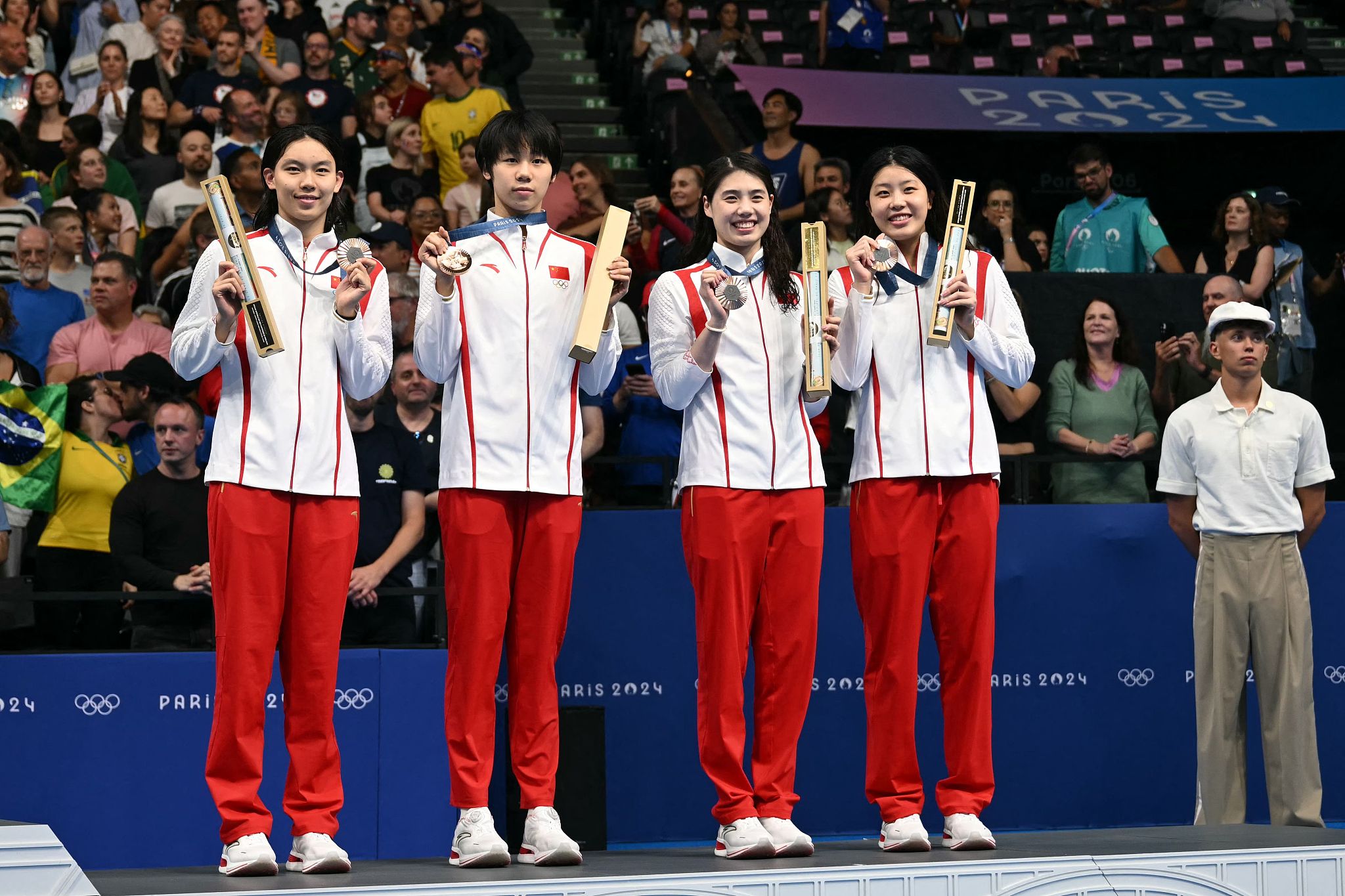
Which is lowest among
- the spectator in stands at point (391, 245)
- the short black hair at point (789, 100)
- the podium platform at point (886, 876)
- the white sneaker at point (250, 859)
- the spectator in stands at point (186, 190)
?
the podium platform at point (886, 876)

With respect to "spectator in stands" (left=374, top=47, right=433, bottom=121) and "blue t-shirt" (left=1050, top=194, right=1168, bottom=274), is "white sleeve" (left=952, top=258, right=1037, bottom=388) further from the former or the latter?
"spectator in stands" (left=374, top=47, right=433, bottom=121)

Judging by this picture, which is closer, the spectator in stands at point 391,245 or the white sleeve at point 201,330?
the white sleeve at point 201,330

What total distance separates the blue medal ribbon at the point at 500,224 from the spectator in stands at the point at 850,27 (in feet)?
24.1

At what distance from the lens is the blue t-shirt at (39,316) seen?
25.0ft

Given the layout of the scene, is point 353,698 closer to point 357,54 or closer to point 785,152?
point 785,152

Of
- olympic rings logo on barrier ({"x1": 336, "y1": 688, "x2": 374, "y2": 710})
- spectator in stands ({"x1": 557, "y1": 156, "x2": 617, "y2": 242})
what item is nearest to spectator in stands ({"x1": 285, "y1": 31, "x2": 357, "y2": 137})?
spectator in stands ({"x1": 557, "y1": 156, "x2": 617, "y2": 242})

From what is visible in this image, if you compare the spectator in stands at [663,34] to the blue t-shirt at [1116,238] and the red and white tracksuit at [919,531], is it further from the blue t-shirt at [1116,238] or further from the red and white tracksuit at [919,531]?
the red and white tracksuit at [919,531]

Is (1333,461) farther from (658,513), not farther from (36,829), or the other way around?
(36,829)

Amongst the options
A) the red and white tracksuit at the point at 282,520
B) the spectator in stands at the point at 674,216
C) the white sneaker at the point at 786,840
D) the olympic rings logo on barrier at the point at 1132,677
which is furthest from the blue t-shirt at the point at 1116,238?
the red and white tracksuit at the point at 282,520

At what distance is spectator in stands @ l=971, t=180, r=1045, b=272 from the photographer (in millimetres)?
8469

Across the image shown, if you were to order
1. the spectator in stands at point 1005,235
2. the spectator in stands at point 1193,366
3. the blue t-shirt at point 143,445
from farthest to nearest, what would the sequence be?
the spectator in stands at point 1005,235
the spectator in stands at point 1193,366
the blue t-shirt at point 143,445

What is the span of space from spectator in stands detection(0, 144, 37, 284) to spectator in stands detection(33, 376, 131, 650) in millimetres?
1864

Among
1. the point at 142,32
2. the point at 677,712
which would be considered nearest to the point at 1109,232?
the point at 677,712

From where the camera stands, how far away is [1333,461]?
25.0 ft
